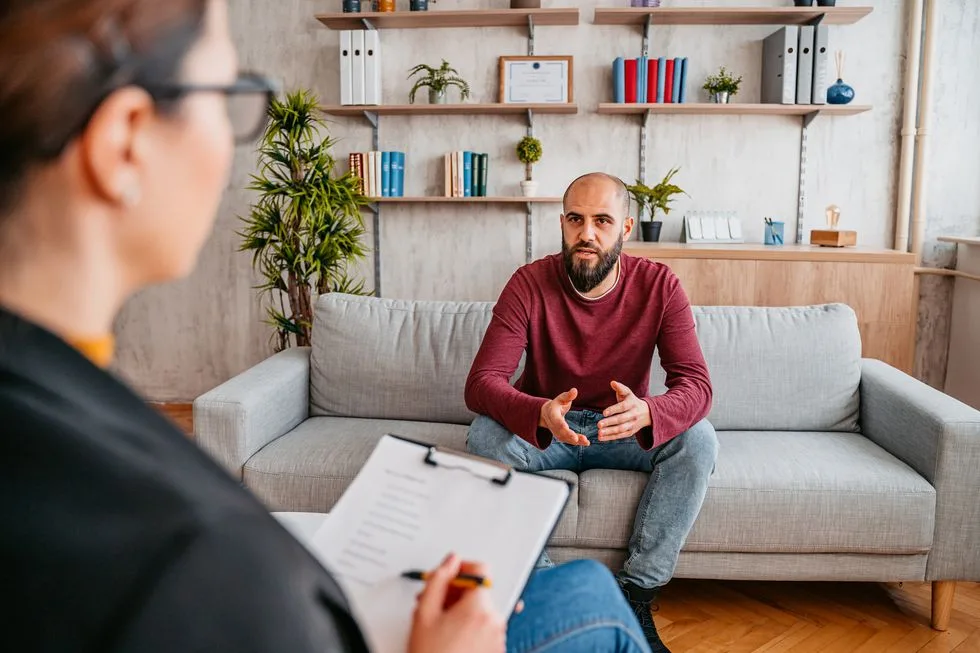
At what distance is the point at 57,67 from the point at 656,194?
3.57 metres

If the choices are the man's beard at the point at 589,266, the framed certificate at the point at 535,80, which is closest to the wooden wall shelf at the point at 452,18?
the framed certificate at the point at 535,80

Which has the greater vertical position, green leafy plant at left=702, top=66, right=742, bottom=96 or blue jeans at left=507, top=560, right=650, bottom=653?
green leafy plant at left=702, top=66, right=742, bottom=96

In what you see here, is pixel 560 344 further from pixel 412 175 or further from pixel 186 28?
pixel 412 175

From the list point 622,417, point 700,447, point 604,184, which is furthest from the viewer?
point 604,184

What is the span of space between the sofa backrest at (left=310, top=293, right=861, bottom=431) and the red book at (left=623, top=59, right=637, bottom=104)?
1.55 m

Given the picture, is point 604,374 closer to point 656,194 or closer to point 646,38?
point 656,194

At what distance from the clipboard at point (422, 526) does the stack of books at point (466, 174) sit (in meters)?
3.08

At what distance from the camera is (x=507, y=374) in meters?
2.19

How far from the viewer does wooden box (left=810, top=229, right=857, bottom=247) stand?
3570 mm

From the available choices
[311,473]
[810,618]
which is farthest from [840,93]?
[311,473]

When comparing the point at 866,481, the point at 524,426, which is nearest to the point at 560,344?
the point at 524,426

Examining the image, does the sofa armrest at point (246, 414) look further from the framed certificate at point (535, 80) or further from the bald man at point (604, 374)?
the framed certificate at point (535, 80)

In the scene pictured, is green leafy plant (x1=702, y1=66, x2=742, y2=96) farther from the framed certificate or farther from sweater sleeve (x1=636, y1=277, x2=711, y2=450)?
sweater sleeve (x1=636, y1=277, x2=711, y2=450)

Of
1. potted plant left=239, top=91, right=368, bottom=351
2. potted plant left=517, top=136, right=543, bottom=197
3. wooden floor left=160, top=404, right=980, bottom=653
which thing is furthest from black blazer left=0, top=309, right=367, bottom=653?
potted plant left=517, top=136, right=543, bottom=197
